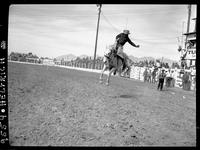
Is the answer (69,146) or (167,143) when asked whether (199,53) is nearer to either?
(167,143)

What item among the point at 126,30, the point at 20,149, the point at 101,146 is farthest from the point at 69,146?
the point at 126,30

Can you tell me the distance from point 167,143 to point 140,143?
248 mm

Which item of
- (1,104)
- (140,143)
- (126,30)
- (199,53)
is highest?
(126,30)

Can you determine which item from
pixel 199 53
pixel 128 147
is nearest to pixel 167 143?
pixel 128 147

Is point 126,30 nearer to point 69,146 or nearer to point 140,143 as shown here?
point 140,143

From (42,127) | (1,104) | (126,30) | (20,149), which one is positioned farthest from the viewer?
(126,30)

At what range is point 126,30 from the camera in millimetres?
2045

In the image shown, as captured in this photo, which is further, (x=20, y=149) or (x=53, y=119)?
(x=53, y=119)

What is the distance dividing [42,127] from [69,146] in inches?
20.0

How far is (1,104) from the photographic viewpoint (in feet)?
5.20
